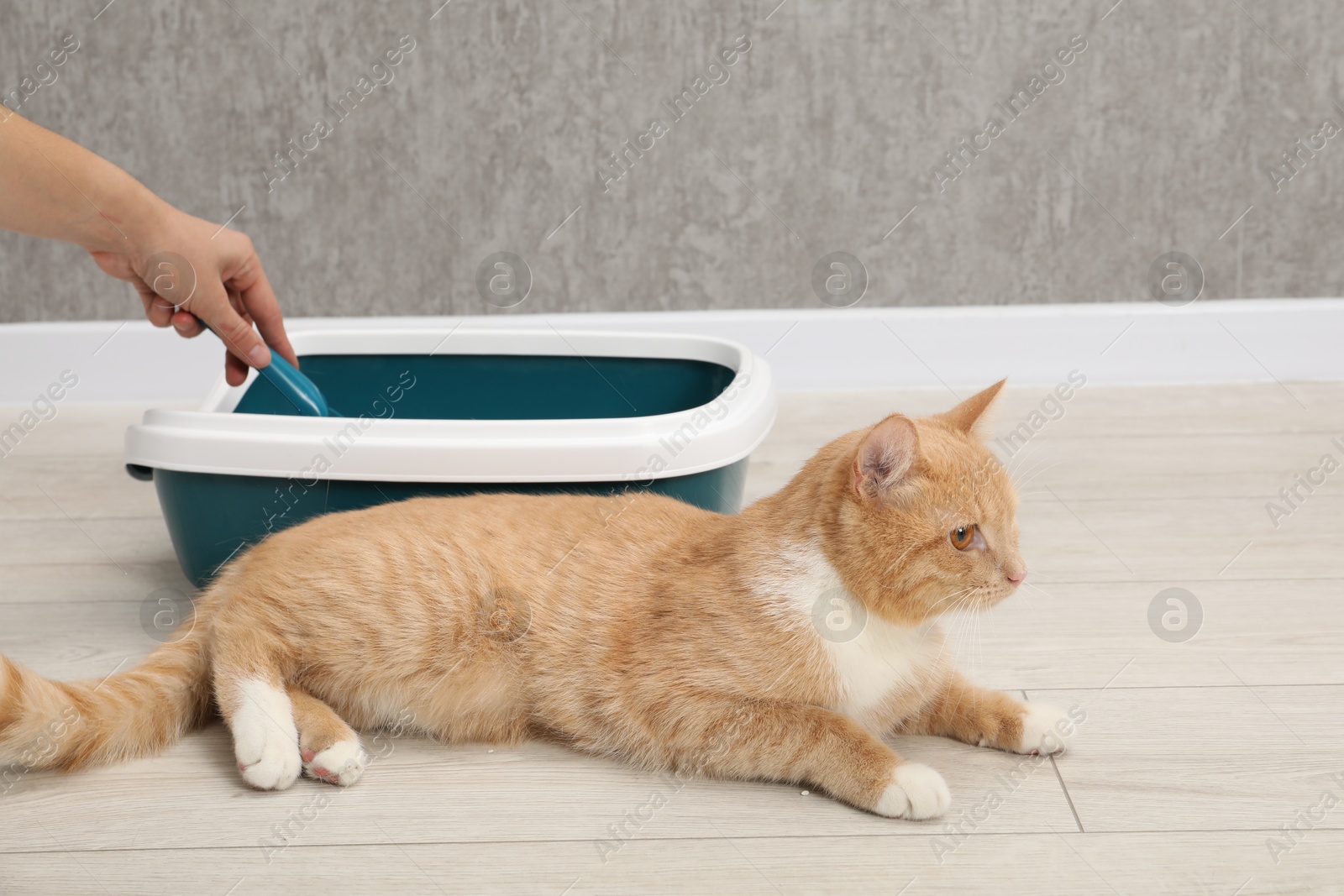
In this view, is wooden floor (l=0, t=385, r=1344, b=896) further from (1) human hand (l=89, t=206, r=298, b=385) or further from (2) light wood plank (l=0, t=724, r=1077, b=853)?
(1) human hand (l=89, t=206, r=298, b=385)

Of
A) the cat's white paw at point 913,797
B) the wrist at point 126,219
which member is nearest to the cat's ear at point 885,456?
the cat's white paw at point 913,797

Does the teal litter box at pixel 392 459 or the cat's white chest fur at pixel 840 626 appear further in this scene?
the teal litter box at pixel 392 459

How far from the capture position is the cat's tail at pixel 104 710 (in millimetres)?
1015

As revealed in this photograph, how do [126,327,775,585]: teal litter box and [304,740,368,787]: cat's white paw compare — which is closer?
[304,740,368,787]: cat's white paw

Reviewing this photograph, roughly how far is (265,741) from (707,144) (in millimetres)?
1659

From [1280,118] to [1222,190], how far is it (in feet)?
0.59

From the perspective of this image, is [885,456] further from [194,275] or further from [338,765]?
[194,275]

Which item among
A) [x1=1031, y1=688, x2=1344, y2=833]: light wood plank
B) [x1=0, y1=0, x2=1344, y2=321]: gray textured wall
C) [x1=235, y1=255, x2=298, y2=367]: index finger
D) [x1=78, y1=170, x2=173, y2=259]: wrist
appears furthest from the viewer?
[x1=0, y1=0, x2=1344, y2=321]: gray textured wall

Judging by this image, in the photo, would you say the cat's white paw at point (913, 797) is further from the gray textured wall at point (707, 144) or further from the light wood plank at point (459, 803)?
the gray textured wall at point (707, 144)

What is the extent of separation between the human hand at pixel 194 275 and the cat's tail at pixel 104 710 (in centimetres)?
36

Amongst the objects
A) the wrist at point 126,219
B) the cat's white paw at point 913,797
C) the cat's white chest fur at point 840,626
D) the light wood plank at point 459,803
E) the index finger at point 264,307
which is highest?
the wrist at point 126,219

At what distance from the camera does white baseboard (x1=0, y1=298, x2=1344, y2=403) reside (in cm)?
243

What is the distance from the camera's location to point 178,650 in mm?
1191

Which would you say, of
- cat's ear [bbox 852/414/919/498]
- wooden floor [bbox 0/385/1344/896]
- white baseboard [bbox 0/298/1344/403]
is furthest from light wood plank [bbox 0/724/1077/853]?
white baseboard [bbox 0/298/1344/403]
